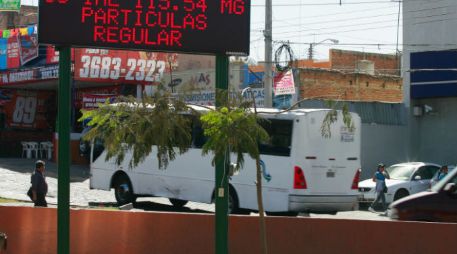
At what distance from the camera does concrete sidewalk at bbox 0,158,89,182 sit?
1158 inches

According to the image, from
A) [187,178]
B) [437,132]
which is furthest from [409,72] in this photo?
[187,178]

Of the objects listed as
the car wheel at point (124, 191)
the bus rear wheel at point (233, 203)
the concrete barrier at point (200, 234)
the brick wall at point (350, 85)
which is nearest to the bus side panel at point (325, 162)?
the bus rear wheel at point (233, 203)

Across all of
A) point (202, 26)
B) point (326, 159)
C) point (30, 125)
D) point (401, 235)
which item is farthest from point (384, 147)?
point (202, 26)

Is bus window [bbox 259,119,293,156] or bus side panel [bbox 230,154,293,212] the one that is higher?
bus window [bbox 259,119,293,156]

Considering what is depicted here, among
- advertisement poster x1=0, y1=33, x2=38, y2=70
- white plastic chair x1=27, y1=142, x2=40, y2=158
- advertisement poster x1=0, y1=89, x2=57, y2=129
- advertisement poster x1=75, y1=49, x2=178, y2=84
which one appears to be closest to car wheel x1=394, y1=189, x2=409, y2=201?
advertisement poster x1=75, y1=49, x2=178, y2=84

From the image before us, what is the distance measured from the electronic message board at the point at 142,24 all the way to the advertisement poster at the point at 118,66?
22051 millimetres

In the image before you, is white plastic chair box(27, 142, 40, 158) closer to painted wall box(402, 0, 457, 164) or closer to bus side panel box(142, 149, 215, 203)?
bus side panel box(142, 149, 215, 203)

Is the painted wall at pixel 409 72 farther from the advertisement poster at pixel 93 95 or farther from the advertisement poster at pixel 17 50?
the advertisement poster at pixel 17 50

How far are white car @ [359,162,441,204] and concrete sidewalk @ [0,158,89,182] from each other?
10.9 metres

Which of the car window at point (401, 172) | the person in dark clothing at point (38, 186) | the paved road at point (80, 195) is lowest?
the paved road at point (80, 195)

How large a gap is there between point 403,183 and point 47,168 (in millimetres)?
15097

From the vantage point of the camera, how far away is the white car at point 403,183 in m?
24.2

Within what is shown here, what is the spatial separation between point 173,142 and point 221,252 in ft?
5.88

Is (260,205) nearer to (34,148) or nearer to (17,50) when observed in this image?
(17,50)
